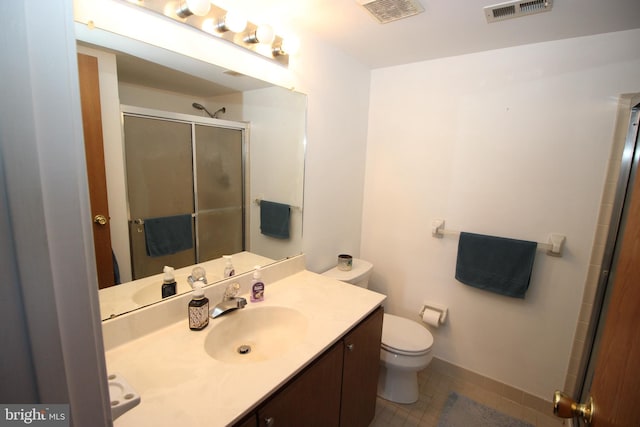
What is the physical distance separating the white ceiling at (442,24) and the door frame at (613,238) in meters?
0.45

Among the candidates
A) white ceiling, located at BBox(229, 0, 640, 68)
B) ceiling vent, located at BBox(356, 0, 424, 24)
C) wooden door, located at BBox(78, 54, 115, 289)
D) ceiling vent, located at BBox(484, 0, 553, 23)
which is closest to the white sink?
wooden door, located at BBox(78, 54, 115, 289)

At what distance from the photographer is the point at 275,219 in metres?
1.71

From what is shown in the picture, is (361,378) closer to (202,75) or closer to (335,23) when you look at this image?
(202,75)

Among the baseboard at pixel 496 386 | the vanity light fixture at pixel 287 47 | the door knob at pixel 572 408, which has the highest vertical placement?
the vanity light fixture at pixel 287 47

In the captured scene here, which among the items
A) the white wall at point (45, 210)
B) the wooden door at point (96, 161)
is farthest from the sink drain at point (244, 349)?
the white wall at point (45, 210)

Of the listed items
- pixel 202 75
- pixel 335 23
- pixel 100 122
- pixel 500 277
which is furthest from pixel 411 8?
pixel 500 277

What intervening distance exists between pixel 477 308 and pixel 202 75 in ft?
7.08

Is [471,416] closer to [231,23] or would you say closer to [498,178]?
[498,178]

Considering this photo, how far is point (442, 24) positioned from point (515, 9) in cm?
31

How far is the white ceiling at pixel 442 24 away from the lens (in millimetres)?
1306

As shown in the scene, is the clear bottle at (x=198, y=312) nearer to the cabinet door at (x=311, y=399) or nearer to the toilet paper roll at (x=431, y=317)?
the cabinet door at (x=311, y=399)

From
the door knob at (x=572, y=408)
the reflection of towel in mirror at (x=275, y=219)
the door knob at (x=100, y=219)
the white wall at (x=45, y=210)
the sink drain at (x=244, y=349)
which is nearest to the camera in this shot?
the white wall at (x=45, y=210)

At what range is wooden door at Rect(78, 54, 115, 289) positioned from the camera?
0.94 metres

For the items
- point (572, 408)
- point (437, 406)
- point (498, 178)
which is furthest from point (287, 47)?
point (437, 406)
